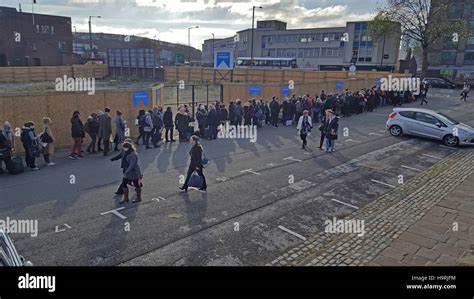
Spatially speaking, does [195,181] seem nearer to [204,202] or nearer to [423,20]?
[204,202]

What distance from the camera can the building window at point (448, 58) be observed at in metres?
69.2

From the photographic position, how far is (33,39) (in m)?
Answer: 58.5

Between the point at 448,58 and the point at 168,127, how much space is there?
74500mm

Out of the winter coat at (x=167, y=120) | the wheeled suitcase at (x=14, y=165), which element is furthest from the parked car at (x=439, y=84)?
the wheeled suitcase at (x=14, y=165)

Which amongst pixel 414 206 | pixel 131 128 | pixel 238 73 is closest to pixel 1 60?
pixel 238 73

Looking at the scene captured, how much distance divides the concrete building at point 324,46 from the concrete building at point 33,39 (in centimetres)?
3729

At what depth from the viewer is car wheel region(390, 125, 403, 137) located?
17.0 metres

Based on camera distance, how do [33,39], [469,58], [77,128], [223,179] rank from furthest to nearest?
1. [469,58]
2. [33,39]
3. [77,128]
4. [223,179]

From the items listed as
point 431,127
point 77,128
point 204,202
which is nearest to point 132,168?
point 204,202

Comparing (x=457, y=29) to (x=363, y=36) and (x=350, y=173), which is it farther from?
(x=350, y=173)

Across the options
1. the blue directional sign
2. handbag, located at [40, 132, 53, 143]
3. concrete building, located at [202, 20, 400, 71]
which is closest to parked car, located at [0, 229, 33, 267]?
handbag, located at [40, 132, 53, 143]

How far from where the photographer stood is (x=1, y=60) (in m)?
55.7

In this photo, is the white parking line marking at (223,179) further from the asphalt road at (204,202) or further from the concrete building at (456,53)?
the concrete building at (456,53)
